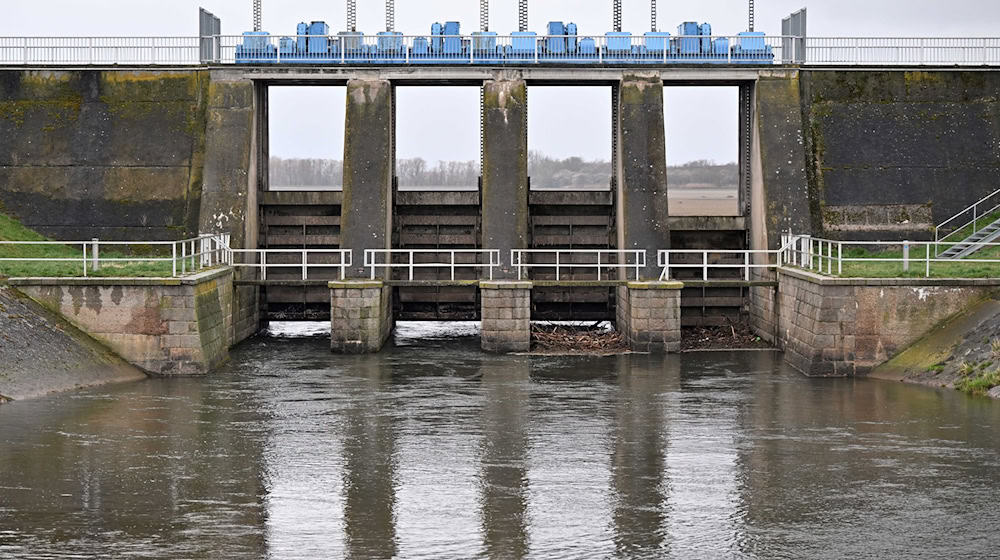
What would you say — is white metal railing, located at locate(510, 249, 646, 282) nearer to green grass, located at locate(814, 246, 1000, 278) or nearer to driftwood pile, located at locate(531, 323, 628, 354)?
driftwood pile, located at locate(531, 323, 628, 354)

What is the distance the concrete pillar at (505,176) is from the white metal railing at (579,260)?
524mm

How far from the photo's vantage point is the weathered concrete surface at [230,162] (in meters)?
36.9

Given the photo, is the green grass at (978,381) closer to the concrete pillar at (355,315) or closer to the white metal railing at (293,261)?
the concrete pillar at (355,315)

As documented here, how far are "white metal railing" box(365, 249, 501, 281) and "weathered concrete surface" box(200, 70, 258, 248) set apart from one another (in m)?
3.64

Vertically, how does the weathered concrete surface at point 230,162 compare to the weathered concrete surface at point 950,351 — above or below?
above

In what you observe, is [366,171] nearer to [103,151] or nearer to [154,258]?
[154,258]

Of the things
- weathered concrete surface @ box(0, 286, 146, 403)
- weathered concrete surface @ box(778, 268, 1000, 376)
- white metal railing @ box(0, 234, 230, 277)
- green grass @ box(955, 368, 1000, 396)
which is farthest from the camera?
white metal railing @ box(0, 234, 230, 277)

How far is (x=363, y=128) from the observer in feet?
123

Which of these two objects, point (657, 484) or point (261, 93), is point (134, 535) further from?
point (261, 93)

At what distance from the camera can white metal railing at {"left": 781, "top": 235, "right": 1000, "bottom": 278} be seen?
99.6ft

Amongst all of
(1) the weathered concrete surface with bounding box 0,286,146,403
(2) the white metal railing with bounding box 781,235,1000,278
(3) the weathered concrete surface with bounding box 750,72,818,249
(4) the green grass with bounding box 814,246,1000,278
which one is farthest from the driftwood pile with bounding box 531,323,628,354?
(1) the weathered concrete surface with bounding box 0,286,146,403

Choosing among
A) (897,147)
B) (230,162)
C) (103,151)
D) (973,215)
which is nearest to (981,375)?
(973,215)

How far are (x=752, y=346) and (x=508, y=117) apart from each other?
8.78m

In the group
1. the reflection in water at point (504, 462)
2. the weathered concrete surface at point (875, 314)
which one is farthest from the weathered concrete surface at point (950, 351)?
the reflection in water at point (504, 462)
